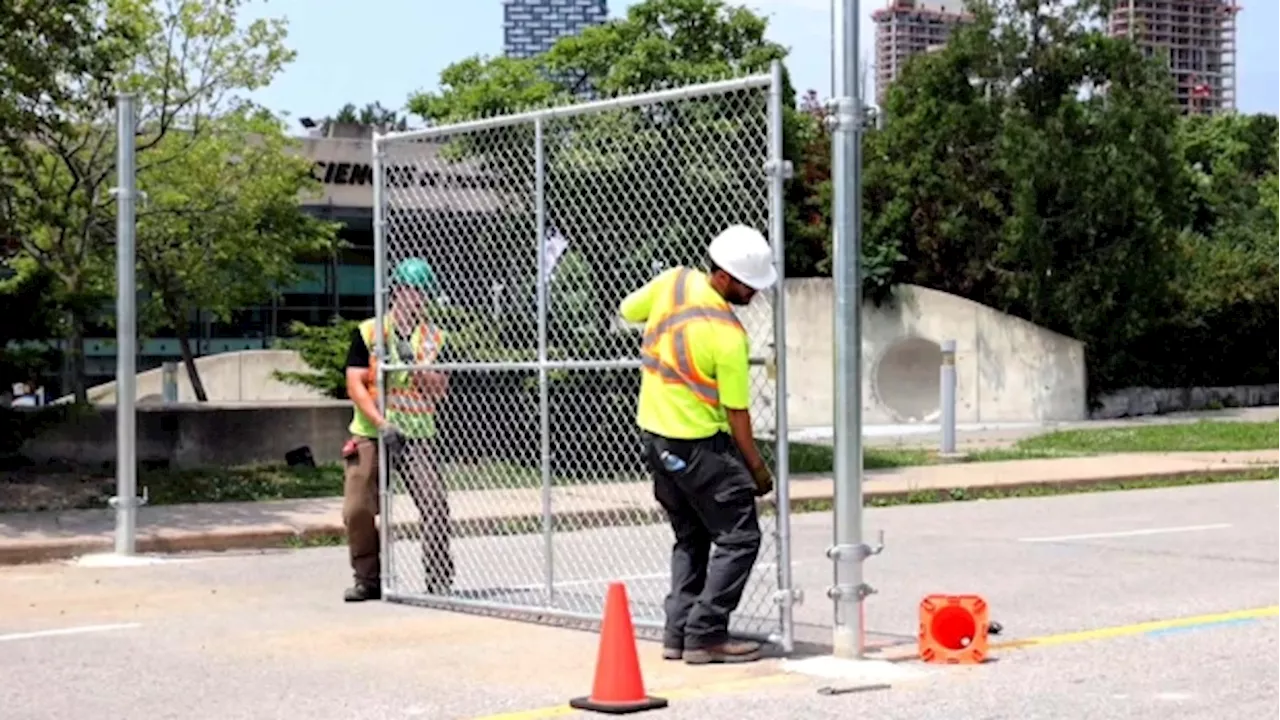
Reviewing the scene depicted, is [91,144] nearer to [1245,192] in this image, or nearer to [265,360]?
[265,360]

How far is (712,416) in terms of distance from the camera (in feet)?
Result: 25.4

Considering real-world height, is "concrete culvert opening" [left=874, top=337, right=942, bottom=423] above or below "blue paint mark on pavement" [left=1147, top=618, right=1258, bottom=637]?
above

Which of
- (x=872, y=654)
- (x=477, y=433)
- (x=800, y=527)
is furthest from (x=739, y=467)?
(x=800, y=527)

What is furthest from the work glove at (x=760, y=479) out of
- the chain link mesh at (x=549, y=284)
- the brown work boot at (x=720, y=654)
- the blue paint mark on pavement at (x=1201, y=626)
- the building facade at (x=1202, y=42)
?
the building facade at (x=1202, y=42)

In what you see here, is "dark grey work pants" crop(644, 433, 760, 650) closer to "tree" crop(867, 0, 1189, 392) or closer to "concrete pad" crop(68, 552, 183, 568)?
"concrete pad" crop(68, 552, 183, 568)

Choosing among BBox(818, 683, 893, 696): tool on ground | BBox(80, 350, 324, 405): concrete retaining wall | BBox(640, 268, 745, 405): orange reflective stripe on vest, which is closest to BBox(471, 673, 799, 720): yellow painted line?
BBox(818, 683, 893, 696): tool on ground

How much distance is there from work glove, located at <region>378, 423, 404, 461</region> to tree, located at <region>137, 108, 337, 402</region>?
14673mm

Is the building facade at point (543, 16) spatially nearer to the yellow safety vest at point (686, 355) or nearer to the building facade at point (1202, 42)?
the building facade at point (1202, 42)

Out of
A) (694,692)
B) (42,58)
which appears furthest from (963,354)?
(694,692)

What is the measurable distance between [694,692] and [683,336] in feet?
5.14

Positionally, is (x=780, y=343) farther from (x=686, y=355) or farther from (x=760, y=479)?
(x=760, y=479)

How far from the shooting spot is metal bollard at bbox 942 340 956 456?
21.0 m

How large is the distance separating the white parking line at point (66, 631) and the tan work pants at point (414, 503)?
1.36 m

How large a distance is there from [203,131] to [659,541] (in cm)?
1460
